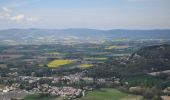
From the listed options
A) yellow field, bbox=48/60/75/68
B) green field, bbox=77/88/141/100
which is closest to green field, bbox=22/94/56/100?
green field, bbox=77/88/141/100

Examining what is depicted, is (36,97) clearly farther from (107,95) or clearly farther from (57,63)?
(57,63)

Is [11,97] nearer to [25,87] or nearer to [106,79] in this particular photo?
[25,87]

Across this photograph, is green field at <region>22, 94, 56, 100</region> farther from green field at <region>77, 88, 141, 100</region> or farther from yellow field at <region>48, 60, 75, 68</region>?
yellow field at <region>48, 60, 75, 68</region>

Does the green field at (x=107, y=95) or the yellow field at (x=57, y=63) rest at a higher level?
the yellow field at (x=57, y=63)

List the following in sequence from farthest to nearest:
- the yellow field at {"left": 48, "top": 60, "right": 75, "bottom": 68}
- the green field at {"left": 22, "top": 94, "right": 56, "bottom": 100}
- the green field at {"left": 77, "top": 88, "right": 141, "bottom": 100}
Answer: the yellow field at {"left": 48, "top": 60, "right": 75, "bottom": 68}, the green field at {"left": 22, "top": 94, "right": 56, "bottom": 100}, the green field at {"left": 77, "top": 88, "right": 141, "bottom": 100}

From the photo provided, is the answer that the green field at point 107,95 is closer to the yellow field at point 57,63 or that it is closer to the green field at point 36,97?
the green field at point 36,97

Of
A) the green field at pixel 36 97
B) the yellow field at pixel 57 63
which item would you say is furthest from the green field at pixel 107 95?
the yellow field at pixel 57 63

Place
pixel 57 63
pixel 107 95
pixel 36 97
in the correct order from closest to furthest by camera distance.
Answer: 1. pixel 107 95
2. pixel 36 97
3. pixel 57 63

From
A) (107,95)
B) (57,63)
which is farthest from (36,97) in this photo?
(57,63)
